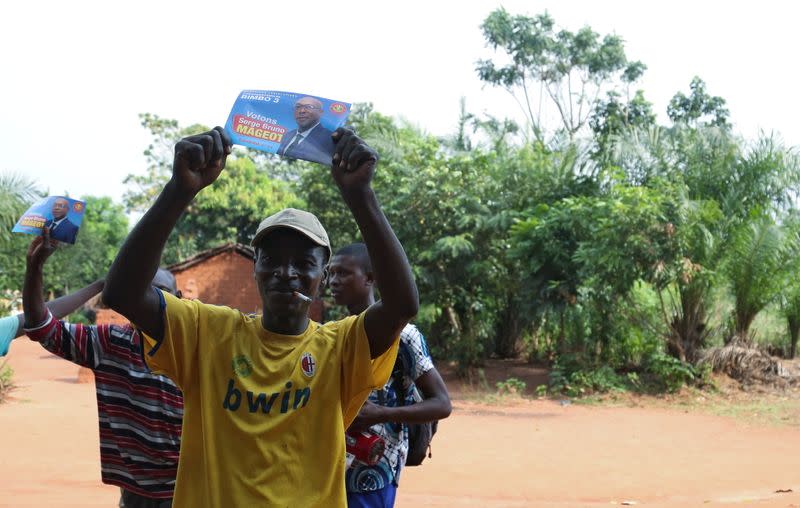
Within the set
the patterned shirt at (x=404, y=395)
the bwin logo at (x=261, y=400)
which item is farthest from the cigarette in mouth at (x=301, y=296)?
the patterned shirt at (x=404, y=395)

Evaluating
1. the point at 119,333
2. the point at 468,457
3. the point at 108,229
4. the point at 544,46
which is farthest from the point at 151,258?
the point at 108,229

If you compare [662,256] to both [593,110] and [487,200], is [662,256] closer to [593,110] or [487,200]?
[487,200]

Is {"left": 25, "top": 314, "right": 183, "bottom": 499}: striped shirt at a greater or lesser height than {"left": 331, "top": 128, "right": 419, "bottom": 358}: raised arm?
lesser

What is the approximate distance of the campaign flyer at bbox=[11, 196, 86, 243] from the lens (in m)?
3.13

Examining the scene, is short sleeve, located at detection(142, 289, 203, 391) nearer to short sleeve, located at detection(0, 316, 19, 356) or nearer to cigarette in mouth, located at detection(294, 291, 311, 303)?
cigarette in mouth, located at detection(294, 291, 311, 303)

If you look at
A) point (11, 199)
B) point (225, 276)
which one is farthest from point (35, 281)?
point (225, 276)

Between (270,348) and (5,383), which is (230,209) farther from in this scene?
(270,348)

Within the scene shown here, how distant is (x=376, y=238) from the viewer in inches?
80.7

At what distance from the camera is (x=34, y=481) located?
27.3 feet

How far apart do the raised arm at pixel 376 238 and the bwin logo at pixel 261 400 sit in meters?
0.26

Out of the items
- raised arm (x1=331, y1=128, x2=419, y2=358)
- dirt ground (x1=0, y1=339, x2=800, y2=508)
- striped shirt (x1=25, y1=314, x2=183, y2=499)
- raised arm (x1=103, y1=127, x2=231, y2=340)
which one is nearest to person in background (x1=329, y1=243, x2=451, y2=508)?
striped shirt (x1=25, y1=314, x2=183, y2=499)

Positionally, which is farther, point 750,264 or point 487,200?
point 487,200

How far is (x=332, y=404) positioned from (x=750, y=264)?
51.1 feet

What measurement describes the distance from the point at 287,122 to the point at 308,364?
2.11ft
